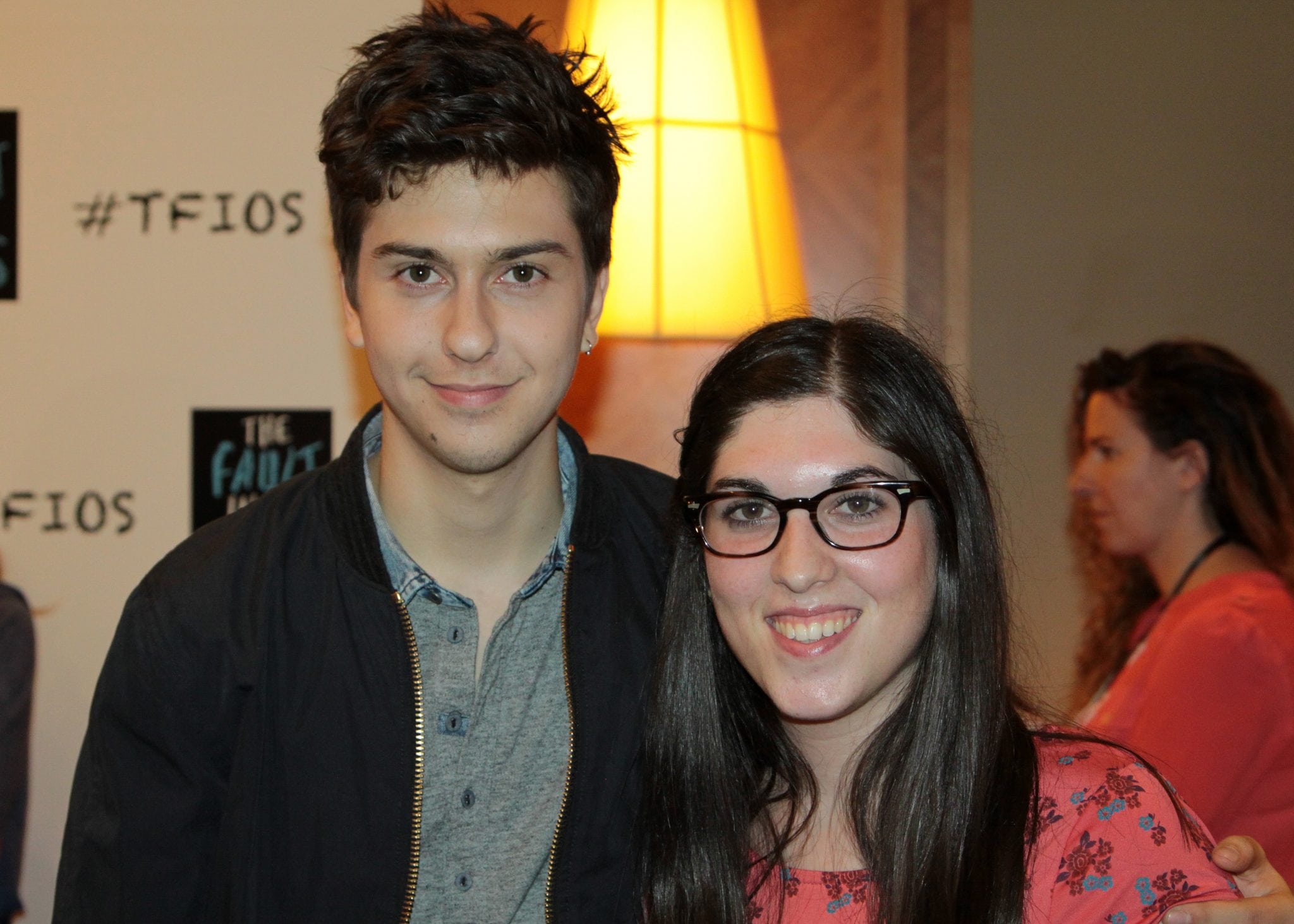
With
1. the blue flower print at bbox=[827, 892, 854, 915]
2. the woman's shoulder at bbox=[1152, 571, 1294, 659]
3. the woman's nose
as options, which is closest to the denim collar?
the woman's nose

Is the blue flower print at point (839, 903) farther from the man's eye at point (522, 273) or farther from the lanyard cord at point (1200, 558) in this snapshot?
the lanyard cord at point (1200, 558)

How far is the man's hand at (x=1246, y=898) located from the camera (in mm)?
1117

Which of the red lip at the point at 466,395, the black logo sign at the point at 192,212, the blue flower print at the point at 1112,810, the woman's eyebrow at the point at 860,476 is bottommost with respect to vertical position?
the blue flower print at the point at 1112,810

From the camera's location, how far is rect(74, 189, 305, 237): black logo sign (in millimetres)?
1848

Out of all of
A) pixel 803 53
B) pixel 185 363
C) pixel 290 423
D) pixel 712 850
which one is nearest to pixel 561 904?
pixel 712 850

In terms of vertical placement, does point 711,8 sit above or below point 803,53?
below

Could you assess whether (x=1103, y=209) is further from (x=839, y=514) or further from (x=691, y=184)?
(x=839, y=514)

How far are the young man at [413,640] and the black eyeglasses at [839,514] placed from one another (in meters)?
0.33

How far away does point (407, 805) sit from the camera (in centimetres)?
145

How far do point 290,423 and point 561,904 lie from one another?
89cm

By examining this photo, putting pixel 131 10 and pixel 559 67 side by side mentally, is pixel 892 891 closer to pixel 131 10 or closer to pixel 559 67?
pixel 559 67

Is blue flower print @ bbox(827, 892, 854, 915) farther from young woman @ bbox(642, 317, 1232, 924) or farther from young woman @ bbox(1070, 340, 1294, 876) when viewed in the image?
young woman @ bbox(1070, 340, 1294, 876)

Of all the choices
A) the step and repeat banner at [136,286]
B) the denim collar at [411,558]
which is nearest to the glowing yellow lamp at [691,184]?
the denim collar at [411,558]

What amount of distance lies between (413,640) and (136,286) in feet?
2.64
